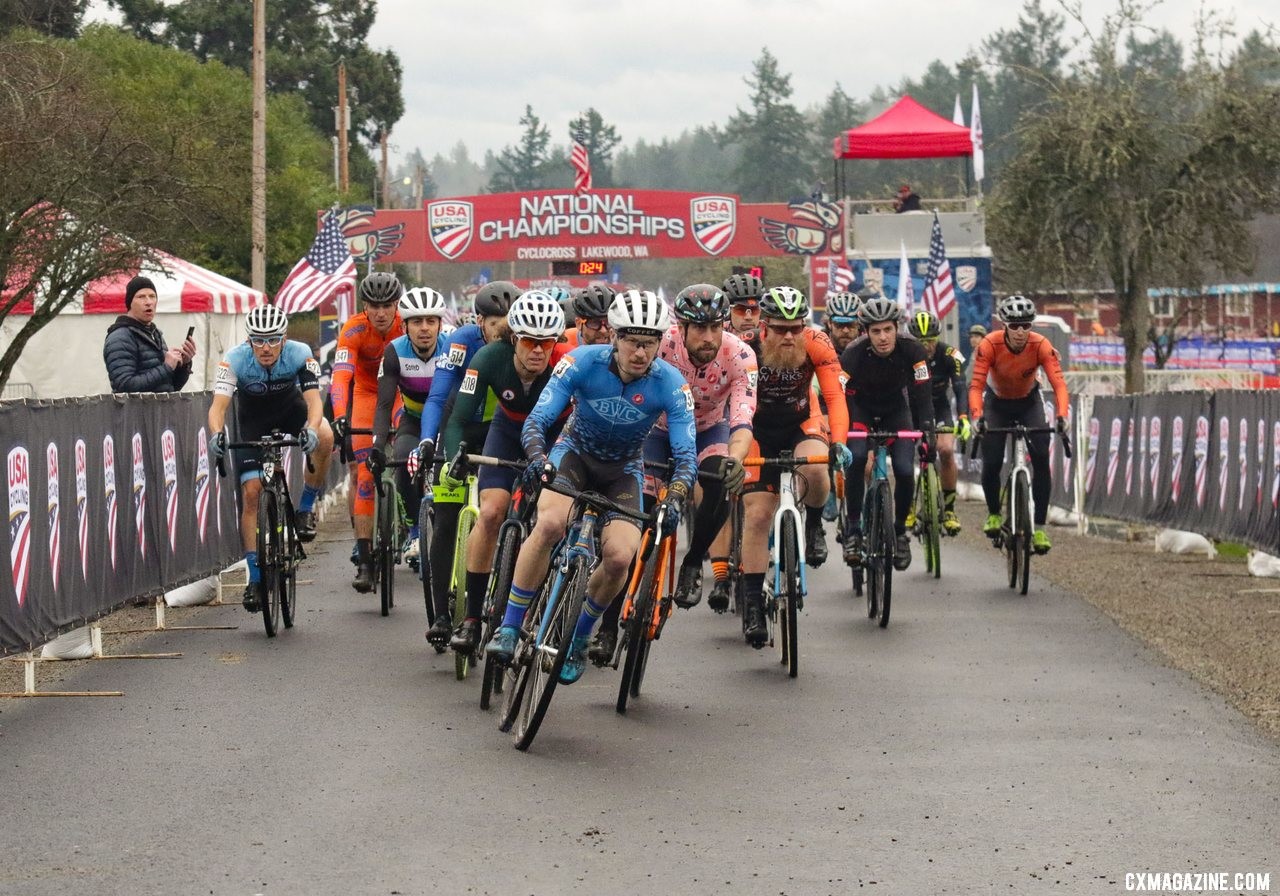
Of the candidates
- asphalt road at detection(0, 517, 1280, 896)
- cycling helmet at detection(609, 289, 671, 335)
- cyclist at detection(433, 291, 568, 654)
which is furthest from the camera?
cyclist at detection(433, 291, 568, 654)

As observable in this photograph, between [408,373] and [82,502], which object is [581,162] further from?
[82,502]

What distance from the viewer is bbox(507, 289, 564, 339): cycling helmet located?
33.6 feet

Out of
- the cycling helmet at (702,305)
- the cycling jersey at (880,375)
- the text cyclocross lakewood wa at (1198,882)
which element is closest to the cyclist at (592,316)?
the cycling helmet at (702,305)

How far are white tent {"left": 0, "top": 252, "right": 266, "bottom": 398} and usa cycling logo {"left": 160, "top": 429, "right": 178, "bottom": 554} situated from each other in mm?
11617

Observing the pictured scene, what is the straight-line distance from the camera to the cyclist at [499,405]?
1035cm

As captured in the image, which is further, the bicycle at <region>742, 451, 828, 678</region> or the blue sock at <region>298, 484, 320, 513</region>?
the blue sock at <region>298, 484, 320, 513</region>

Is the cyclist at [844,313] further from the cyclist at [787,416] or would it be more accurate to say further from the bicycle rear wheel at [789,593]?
the bicycle rear wheel at [789,593]

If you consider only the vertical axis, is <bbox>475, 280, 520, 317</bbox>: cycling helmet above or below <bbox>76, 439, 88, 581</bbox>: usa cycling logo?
above

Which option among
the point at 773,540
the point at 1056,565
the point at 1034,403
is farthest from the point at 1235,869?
the point at 1056,565

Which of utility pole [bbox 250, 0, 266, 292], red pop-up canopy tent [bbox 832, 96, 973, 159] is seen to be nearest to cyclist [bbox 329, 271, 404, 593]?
utility pole [bbox 250, 0, 266, 292]

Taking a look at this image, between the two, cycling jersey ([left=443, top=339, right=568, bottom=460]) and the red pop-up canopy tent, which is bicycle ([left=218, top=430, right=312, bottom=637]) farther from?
the red pop-up canopy tent

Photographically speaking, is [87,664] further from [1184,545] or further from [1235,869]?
[1184,545]

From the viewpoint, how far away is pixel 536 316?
33.7 ft

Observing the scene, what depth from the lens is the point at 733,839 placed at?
23.9 feet
